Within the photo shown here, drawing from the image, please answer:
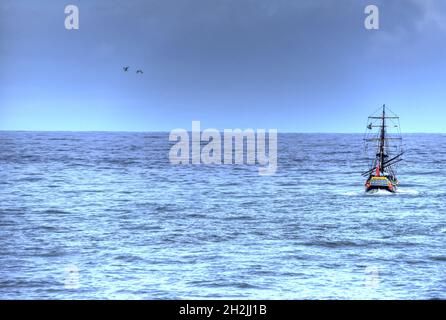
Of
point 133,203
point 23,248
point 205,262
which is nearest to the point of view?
point 205,262

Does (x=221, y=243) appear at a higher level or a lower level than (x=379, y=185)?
lower

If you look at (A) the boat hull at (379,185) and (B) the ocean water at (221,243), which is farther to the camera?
(A) the boat hull at (379,185)

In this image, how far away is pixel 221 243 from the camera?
1631 inches

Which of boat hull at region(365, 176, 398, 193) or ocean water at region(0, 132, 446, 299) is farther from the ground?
boat hull at region(365, 176, 398, 193)

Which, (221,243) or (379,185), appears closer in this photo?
(221,243)

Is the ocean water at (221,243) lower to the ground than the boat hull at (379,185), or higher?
lower

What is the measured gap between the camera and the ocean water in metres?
29.5

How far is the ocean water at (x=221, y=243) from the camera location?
96.6 feet

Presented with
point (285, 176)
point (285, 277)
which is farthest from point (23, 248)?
point (285, 176)

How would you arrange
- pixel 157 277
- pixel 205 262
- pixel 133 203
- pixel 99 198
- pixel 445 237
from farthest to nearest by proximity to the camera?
pixel 99 198 → pixel 133 203 → pixel 445 237 → pixel 205 262 → pixel 157 277

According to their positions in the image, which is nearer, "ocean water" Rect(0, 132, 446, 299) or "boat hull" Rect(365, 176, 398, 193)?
"ocean water" Rect(0, 132, 446, 299)

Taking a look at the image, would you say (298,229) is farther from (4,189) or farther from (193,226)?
(4,189)

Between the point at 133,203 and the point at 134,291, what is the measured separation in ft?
126

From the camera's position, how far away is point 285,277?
1236 inches
